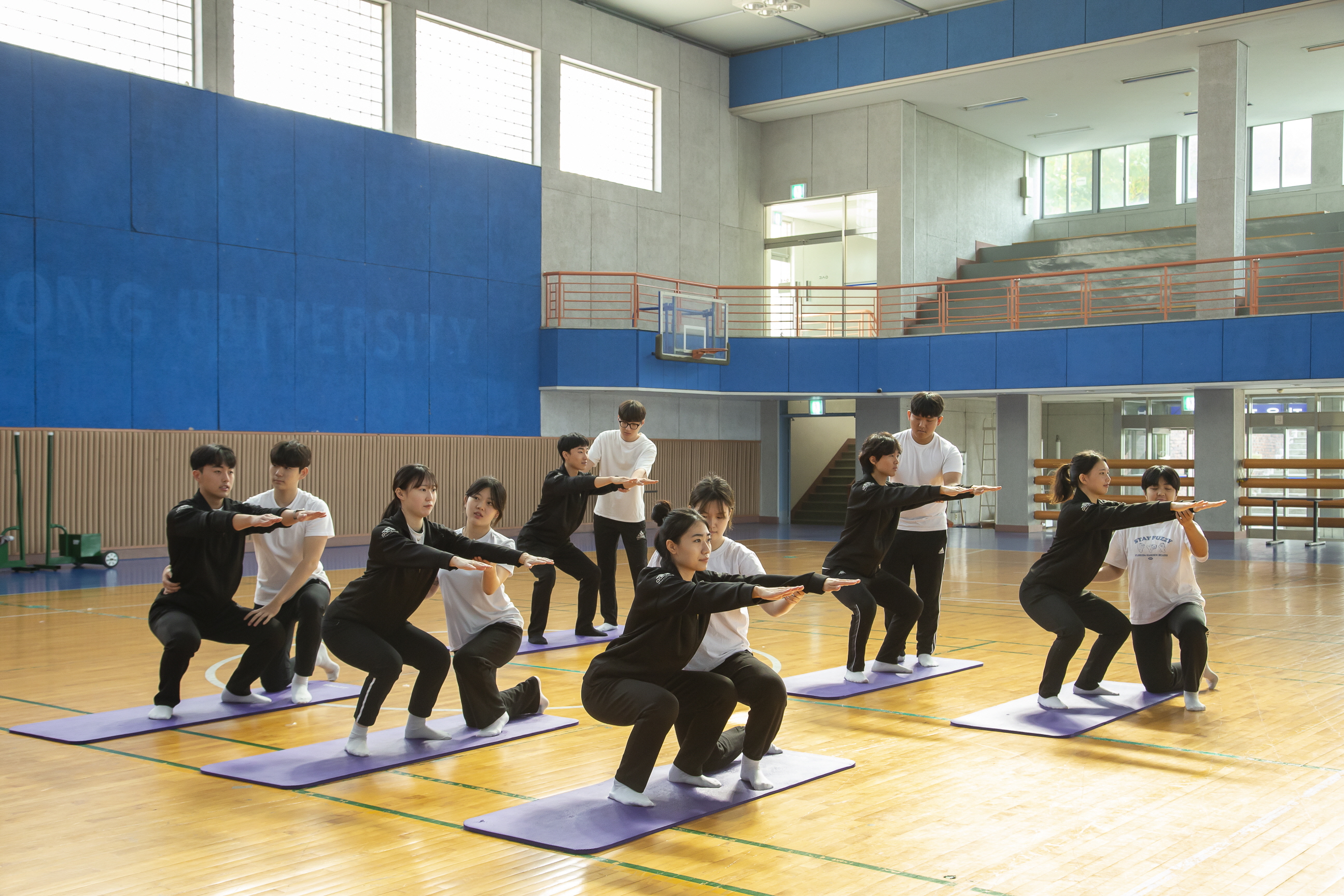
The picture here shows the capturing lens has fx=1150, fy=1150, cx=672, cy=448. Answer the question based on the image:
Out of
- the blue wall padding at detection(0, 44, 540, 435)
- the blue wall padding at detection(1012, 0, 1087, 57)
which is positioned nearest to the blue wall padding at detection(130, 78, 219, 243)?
the blue wall padding at detection(0, 44, 540, 435)

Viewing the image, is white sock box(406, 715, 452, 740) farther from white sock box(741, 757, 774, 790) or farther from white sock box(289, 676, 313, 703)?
white sock box(741, 757, 774, 790)

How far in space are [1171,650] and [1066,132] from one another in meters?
22.2

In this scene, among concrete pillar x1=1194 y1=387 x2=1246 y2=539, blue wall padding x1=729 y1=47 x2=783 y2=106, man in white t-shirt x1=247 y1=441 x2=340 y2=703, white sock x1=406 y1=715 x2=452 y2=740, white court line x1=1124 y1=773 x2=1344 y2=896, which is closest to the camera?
white court line x1=1124 y1=773 x2=1344 y2=896

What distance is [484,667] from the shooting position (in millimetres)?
6105

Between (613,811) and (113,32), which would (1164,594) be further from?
(113,32)

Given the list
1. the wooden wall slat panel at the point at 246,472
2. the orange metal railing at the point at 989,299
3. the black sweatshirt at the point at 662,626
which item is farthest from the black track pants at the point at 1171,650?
the wooden wall slat panel at the point at 246,472

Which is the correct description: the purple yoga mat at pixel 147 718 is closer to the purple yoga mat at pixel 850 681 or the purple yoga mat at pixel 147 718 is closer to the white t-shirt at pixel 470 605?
the white t-shirt at pixel 470 605

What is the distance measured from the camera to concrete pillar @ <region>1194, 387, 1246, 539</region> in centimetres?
2038

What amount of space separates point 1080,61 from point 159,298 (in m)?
16.8

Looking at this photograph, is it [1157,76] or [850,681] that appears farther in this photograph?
[1157,76]

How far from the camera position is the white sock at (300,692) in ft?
22.6

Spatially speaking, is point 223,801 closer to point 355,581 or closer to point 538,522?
point 355,581

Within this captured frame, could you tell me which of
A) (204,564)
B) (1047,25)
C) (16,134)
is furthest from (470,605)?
(1047,25)

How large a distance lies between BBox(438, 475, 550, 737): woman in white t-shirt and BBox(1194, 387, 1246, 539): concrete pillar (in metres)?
17.4
